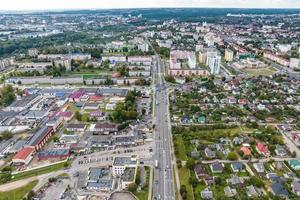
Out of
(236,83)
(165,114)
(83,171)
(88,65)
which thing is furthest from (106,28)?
(83,171)

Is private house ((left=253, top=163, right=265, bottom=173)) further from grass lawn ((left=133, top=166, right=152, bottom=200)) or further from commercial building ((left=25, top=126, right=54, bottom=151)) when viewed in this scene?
commercial building ((left=25, top=126, right=54, bottom=151))

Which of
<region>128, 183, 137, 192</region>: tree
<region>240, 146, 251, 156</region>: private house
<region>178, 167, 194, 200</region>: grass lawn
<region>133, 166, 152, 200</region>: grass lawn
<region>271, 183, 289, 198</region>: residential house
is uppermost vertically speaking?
<region>128, 183, 137, 192</region>: tree

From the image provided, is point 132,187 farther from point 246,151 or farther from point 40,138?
point 40,138

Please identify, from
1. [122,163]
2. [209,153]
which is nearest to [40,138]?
[122,163]

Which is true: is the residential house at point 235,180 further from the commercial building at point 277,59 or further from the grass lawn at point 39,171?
the commercial building at point 277,59

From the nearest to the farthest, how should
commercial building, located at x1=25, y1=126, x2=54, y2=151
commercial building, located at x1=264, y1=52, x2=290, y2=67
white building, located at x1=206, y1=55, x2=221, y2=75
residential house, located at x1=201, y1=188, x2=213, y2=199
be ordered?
residential house, located at x1=201, y1=188, x2=213, y2=199 < commercial building, located at x1=25, y1=126, x2=54, y2=151 < white building, located at x1=206, y1=55, x2=221, y2=75 < commercial building, located at x1=264, y1=52, x2=290, y2=67

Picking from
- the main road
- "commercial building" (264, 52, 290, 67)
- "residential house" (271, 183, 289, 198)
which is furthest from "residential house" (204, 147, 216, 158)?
"commercial building" (264, 52, 290, 67)
